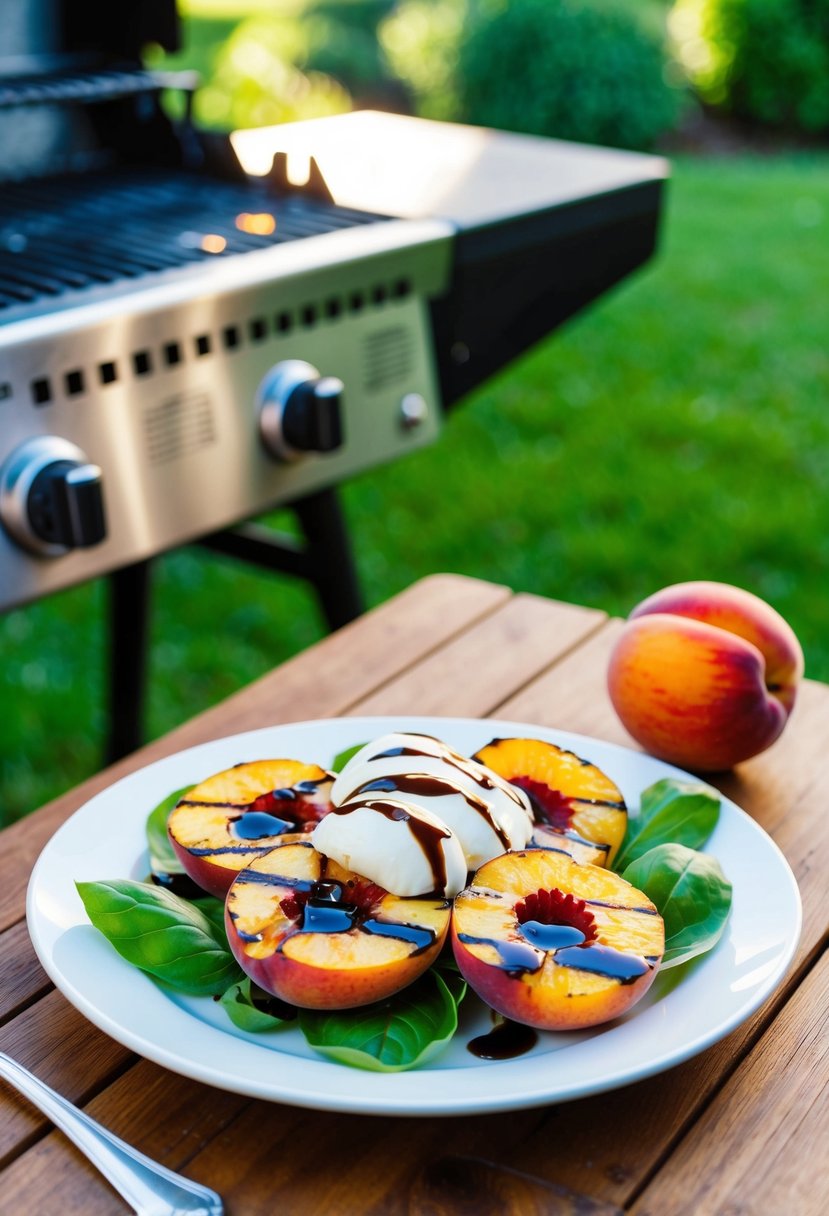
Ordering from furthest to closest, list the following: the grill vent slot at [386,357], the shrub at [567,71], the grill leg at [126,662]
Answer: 1. the shrub at [567,71]
2. the grill leg at [126,662]
3. the grill vent slot at [386,357]

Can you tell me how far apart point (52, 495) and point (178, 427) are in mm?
192

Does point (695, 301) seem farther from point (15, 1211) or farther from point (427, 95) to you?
point (15, 1211)

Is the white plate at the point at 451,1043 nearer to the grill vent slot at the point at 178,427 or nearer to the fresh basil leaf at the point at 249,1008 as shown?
the fresh basil leaf at the point at 249,1008

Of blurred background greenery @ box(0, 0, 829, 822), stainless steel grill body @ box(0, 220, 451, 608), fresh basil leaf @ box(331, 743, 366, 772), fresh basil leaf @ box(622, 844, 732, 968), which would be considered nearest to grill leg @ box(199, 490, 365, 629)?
stainless steel grill body @ box(0, 220, 451, 608)

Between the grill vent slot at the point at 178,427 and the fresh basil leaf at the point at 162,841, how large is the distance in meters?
0.51

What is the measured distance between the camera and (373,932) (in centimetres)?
73

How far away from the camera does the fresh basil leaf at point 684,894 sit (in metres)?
0.79

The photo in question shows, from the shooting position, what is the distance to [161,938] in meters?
0.77

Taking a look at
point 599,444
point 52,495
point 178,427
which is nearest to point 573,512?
point 599,444

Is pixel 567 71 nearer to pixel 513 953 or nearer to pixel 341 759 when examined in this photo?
pixel 341 759

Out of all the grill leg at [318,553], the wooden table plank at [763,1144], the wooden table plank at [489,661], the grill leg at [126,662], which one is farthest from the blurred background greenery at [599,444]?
the wooden table plank at [763,1144]

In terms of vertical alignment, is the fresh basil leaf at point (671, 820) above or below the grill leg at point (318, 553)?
above

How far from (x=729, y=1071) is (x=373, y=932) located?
0.23 meters

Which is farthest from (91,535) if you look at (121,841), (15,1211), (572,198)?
(572,198)
